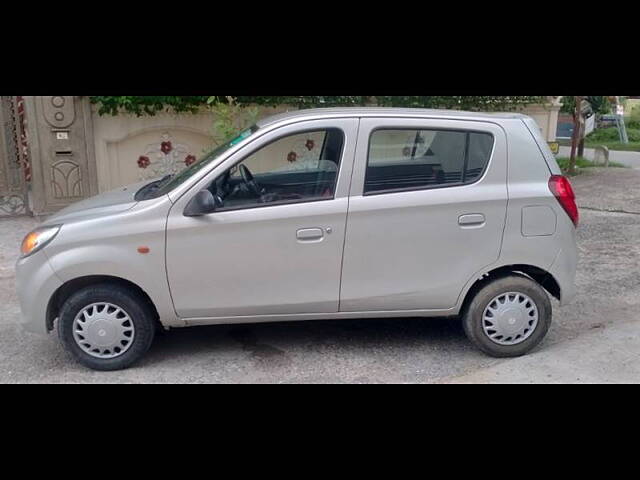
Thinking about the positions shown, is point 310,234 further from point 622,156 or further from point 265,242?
point 622,156

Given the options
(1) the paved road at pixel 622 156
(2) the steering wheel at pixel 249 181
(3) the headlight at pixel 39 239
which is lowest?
(1) the paved road at pixel 622 156

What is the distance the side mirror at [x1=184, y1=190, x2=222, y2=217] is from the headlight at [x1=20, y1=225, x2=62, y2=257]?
3.12ft

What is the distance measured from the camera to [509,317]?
4.05m

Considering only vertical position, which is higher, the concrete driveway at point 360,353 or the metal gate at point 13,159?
the metal gate at point 13,159

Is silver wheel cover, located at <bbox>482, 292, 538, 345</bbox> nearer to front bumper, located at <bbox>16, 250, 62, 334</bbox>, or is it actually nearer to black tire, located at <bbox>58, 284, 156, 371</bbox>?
black tire, located at <bbox>58, 284, 156, 371</bbox>

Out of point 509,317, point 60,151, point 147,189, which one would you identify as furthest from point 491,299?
point 60,151

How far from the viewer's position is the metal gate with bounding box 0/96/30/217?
8234 mm

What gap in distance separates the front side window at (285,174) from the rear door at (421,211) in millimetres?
220

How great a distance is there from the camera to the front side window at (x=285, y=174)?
385 cm

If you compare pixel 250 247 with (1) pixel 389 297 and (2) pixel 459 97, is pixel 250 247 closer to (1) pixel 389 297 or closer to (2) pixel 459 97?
(1) pixel 389 297

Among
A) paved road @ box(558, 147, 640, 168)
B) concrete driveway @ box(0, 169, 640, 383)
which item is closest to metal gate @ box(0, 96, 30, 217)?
concrete driveway @ box(0, 169, 640, 383)

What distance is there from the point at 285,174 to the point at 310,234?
2.40ft

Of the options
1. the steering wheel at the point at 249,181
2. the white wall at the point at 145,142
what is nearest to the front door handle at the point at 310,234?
the steering wheel at the point at 249,181

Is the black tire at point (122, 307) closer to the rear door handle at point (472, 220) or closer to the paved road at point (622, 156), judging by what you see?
the rear door handle at point (472, 220)
